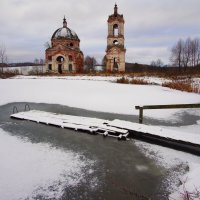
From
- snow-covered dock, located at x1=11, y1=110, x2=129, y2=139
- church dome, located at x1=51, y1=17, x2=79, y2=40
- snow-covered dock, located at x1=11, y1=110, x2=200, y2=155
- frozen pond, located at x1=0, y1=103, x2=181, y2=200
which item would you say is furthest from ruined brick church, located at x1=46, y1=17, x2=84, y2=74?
frozen pond, located at x1=0, y1=103, x2=181, y2=200

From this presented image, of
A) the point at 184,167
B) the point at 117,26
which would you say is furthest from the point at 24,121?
the point at 117,26

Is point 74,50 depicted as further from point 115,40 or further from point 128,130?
point 128,130

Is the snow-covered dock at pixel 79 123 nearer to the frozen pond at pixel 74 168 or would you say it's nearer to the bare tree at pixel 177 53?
the frozen pond at pixel 74 168

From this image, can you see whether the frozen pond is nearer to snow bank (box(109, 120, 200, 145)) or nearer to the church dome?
snow bank (box(109, 120, 200, 145))

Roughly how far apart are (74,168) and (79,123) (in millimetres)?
3192

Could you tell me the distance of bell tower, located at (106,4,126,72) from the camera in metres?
40.5

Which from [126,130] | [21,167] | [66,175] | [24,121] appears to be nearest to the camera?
[66,175]

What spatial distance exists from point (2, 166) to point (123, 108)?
24.8 feet

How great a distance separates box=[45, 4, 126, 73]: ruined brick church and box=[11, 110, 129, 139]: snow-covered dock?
33169mm

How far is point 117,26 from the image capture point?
4125 cm

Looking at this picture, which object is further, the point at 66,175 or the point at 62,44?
the point at 62,44

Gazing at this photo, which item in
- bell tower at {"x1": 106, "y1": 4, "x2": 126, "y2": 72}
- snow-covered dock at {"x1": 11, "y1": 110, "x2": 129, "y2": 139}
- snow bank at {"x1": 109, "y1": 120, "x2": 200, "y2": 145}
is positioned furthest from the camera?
bell tower at {"x1": 106, "y1": 4, "x2": 126, "y2": 72}

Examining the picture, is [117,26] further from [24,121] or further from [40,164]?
[40,164]

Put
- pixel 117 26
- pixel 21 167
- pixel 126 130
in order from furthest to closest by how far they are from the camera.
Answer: pixel 117 26 < pixel 126 130 < pixel 21 167
